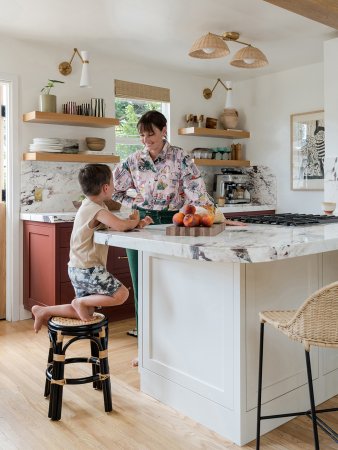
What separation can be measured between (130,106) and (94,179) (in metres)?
2.88

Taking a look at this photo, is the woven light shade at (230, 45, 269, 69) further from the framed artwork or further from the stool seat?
the stool seat

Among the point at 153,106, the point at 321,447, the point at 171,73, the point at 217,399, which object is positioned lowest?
the point at 321,447

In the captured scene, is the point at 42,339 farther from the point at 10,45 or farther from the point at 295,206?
the point at 295,206

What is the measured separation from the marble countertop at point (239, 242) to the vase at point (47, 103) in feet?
7.21

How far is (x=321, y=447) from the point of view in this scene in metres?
2.04

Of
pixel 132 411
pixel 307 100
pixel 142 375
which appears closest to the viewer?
pixel 132 411

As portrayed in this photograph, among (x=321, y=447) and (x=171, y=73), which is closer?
(x=321, y=447)

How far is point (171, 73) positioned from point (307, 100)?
1471mm

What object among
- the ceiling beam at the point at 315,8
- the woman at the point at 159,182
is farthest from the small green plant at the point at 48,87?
the ceiling beam at the point at 315,8

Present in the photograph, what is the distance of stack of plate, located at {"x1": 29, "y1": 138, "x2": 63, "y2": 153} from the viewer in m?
4.20

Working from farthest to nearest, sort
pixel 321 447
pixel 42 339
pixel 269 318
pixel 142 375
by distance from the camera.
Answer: pixel 42 339, pixel 142 375, pixel 321 447, pixel 269 318

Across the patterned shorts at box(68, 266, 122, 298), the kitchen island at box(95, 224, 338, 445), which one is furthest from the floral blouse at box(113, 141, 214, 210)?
the patterned shorts at box(68, 266, 122, 298)

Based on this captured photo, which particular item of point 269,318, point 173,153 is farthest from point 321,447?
point 173,153

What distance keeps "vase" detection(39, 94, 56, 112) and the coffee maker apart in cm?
215
